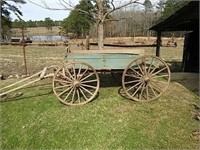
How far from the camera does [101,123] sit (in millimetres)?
6445

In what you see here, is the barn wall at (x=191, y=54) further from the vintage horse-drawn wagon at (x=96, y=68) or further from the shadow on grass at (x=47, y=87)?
the vintage horse-drawn wagon at (x=96, y=68)

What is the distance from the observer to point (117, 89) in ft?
28.3

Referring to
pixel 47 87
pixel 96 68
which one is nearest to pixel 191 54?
pixel 47 87

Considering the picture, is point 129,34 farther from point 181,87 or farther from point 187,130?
point 187,130

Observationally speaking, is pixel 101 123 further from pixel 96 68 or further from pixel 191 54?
pixel 191 54

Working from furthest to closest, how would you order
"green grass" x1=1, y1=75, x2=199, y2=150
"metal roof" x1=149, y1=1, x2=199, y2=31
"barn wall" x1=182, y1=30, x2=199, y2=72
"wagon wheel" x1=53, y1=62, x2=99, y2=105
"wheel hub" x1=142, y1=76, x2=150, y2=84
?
"barn wall" x1=182, y1=30, x2=199, y2=72 < "metal roof" x1=149, y1=1, x2=199, y2=31 < "wheel hub" x1=142, y1=76, x2=150, y2=84 < "wagon wheel" x1=53, y1=62, x2=99, y2=105 < "green grass" x1=1, y1=75, x2=199, y2=150

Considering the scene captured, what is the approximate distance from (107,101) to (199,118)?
233cm

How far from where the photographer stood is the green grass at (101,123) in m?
5.79

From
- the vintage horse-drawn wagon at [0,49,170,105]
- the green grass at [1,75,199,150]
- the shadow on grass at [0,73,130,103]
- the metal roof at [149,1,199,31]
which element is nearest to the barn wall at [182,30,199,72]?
the metal roof at [149,1,199,31]

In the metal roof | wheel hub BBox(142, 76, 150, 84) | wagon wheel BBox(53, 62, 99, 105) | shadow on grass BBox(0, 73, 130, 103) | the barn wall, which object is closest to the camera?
wagon wheel BBox(53, 62, 99, 105)

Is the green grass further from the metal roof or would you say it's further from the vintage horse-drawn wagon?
the metal roof

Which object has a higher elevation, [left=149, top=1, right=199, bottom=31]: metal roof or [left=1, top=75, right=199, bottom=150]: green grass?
[left=149, top=1, right=199, bottom=31]: metal roof

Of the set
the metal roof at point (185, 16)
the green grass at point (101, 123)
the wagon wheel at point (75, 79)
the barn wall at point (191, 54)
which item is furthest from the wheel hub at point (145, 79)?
the barn wall at point (191, 54)

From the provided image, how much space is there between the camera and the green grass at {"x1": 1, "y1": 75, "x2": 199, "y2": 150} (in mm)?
5789
